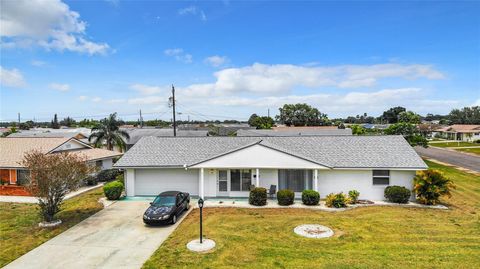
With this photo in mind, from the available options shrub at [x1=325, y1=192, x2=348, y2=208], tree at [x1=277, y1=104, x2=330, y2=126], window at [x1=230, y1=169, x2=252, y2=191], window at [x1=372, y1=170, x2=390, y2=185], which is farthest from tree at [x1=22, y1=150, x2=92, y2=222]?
tree at [x1=277, y1=104, x2=330, y2=126]

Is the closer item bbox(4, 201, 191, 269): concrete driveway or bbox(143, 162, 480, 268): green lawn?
bbox(143, 162, 480, 268): green lawn

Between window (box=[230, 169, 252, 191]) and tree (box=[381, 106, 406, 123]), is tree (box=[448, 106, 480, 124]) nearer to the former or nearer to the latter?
tree (box=[381, 106, 406, 123])

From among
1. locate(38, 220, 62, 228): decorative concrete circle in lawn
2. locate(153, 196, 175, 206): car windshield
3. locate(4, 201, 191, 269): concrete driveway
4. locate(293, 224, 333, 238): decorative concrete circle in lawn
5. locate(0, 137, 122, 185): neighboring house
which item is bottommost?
locate(4, 201, 191, 269): concrete driveway

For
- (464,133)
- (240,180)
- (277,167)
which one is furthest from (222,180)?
(464,133)

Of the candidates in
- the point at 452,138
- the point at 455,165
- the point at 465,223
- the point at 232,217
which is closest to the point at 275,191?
the point at 232,217

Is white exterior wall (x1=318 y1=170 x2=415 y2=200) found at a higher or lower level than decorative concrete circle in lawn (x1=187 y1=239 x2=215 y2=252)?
higher

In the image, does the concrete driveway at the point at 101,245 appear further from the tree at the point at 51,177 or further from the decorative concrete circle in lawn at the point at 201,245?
the tree at the point at 51,177

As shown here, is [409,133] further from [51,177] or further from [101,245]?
[51,177]

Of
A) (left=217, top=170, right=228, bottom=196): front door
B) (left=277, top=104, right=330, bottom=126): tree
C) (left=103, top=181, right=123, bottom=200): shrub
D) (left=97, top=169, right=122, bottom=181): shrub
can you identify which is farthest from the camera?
(left=277, top=104, right=330, bottom=126): tree
